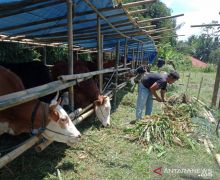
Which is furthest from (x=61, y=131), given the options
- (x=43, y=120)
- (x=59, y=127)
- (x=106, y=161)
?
(x=106, y=161)

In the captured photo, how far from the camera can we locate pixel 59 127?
3.62 metres

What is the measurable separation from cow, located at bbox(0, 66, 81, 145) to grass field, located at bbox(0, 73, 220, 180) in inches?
22.3

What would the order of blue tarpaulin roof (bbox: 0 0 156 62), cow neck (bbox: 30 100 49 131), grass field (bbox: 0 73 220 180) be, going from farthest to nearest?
blue tarpaulin roof (bbox: 0 0 156 62) → grass field (bbox: 0 73 220 180) → cow neck (bbox: 30 100 49 131)

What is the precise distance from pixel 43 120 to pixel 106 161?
4.61 ft

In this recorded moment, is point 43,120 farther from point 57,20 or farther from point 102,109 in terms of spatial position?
point 57,20

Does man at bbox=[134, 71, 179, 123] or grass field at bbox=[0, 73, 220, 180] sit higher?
man at bbox=[134, 71, 179, 123]

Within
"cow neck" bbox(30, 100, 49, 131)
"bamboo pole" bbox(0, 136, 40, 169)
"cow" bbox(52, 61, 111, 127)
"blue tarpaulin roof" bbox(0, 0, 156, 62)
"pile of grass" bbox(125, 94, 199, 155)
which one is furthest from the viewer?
"cow" bbox(52, 61, 111, 127)

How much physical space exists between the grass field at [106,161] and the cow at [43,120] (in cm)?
57

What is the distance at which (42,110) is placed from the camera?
362 cm

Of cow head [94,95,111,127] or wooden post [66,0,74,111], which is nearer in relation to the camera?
wooden post [66,0,74,111]

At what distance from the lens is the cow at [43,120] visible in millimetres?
3592

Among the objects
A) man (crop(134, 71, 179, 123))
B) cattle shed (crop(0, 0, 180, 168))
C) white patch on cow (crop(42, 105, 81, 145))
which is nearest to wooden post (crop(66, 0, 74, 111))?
cattle shed (crop(0, 0, 180, 168))

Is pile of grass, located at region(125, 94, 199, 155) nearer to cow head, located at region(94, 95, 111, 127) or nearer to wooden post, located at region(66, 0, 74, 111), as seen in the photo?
cow head, located at region(94, 95, 111, 127)

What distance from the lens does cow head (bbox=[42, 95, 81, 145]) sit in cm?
359
